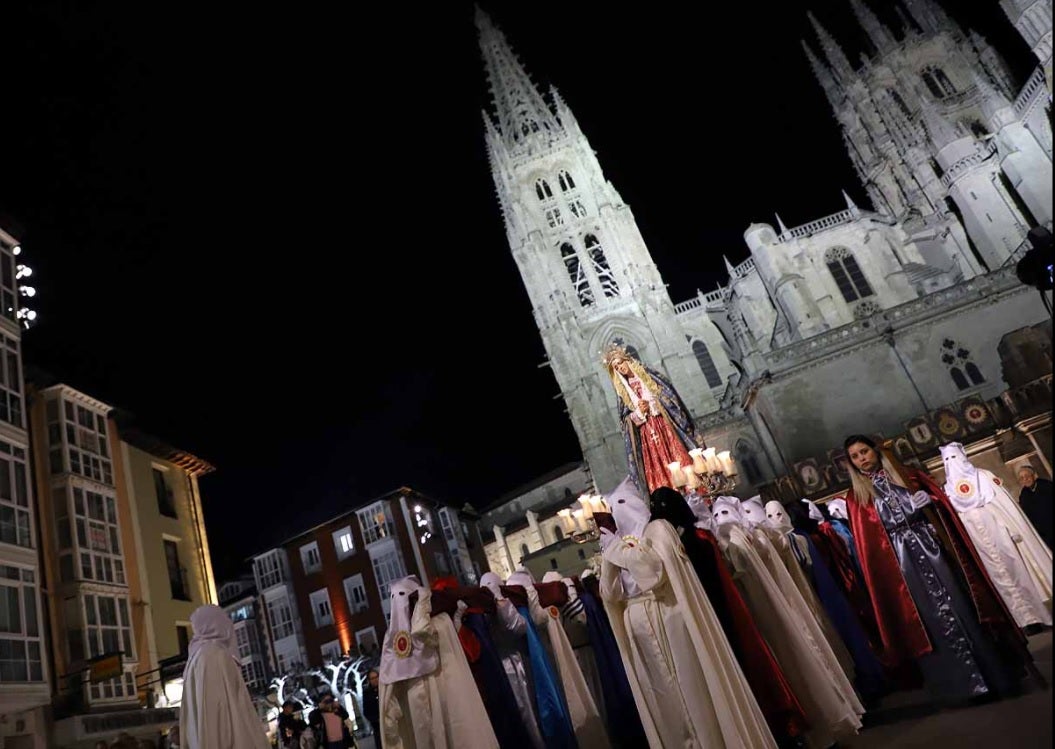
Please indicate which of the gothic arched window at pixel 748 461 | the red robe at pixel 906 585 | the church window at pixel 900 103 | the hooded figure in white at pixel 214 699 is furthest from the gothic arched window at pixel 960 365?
the hooded figure in white at pixel 214 699

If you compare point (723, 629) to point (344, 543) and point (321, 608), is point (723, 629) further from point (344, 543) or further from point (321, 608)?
point (321, 608)

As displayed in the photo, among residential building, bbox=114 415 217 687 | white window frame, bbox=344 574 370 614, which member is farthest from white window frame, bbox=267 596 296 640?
residential building, bbox=114 415 217 687

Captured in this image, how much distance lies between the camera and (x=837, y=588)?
7387 mm

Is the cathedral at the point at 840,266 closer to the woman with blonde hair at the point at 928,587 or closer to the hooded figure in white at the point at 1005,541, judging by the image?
the hooded figure in white at the point at 1005,541

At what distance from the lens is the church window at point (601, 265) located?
50.1 metres

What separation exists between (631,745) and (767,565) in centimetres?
215

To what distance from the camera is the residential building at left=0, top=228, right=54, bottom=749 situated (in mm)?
14219

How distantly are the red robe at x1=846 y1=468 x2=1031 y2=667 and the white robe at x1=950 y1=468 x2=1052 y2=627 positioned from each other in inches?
88.9

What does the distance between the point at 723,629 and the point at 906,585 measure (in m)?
1.82

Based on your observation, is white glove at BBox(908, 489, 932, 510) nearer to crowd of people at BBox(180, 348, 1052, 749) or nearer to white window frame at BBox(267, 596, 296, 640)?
crowd of people at BBox(180, 348, 1052, 749)

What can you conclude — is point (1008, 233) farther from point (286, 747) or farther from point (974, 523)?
point (286, 747)

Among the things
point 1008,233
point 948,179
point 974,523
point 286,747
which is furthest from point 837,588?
point 948,179

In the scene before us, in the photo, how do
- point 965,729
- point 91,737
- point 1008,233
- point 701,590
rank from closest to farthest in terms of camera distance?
point 965,729 → point 701,590 → point 91,737 → point 1008,233

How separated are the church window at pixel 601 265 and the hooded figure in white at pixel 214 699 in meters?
45.3
